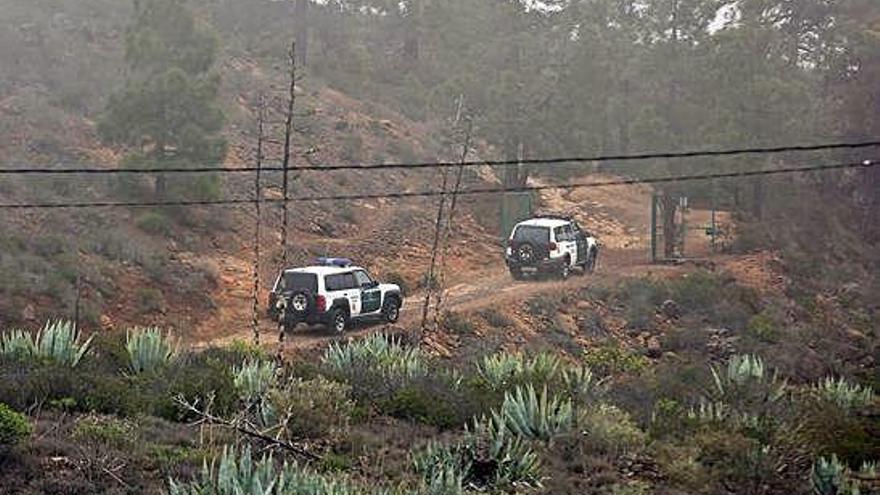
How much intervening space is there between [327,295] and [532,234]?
32.0 feet

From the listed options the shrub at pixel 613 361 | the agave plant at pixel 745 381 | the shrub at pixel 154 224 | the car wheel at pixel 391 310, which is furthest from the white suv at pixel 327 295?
the agave plant at pixel 745 381

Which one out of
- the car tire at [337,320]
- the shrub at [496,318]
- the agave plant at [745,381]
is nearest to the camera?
the agave plant at [745,381]

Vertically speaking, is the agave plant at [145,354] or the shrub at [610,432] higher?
the agave plant at [145,354]

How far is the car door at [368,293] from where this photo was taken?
75.4 feet

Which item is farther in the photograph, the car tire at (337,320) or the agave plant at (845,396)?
the car tire at (337,320)

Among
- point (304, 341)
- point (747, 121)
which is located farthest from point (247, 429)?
point (747, 121)

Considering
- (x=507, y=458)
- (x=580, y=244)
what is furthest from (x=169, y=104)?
(x=507, y=458)

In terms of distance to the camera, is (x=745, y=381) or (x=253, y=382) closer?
(x=253, y=382)

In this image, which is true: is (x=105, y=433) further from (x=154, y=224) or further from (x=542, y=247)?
(x=542, y=247)

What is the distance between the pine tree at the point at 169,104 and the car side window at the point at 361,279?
692cm

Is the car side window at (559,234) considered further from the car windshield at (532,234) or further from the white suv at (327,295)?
the white suv at (327,295)

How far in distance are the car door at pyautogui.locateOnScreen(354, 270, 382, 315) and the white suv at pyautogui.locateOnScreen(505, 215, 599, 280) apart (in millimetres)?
7775

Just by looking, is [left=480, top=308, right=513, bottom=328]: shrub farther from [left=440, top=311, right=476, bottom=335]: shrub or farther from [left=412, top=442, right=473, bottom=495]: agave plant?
[left=412, top=442, right=473, bottom=495]: agave plant

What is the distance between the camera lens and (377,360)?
1672 centimetres
